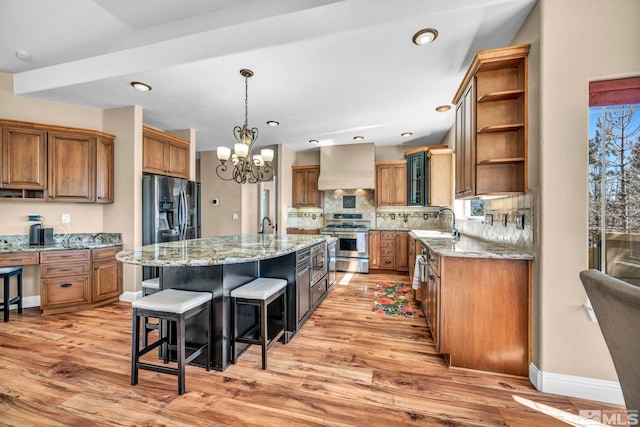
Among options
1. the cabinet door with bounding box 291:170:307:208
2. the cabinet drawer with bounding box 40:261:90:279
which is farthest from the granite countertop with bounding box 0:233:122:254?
the cabinet door with bounding box 291:170:307:208

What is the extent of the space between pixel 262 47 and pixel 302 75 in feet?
1.99

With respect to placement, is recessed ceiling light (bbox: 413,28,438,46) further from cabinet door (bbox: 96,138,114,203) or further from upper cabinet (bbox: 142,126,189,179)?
cabinet door (bbox: 96,138,114,203)

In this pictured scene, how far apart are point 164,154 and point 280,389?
152 inches

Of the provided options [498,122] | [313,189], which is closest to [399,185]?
[313,189]

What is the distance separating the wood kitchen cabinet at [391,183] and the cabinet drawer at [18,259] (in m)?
5.33

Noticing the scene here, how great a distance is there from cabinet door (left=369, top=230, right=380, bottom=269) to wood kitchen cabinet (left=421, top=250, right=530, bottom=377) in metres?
3.24

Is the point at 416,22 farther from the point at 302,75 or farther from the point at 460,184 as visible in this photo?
the point at 460,184

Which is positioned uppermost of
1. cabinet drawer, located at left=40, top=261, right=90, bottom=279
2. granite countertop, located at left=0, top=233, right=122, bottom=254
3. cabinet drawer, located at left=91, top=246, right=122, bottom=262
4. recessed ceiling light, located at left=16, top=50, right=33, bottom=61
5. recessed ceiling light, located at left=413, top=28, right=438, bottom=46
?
recessed ceiling light, located at left=16, top=50, right=33, bottom=61

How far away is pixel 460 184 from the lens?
2.63 meters

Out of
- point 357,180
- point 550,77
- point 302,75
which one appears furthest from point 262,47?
point 357,180

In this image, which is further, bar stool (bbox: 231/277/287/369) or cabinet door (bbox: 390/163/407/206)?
cabinet door (bbox: 390/163/407/206)

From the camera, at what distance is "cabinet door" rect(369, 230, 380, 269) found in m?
5.32

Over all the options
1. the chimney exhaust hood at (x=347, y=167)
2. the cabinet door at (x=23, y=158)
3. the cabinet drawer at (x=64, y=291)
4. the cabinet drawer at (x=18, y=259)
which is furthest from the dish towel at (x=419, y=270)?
the cabinet door at (x=23, y=158)

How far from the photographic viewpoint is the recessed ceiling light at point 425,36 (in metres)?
2.12
